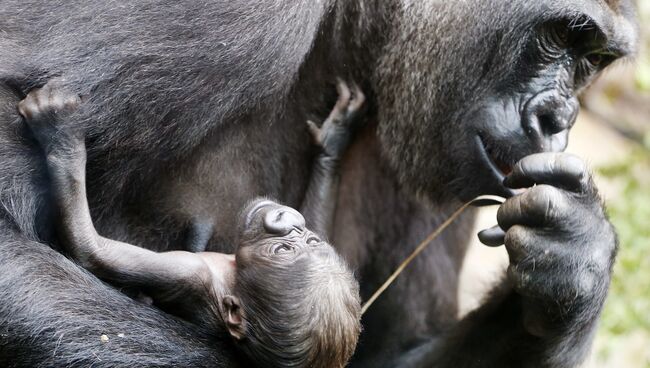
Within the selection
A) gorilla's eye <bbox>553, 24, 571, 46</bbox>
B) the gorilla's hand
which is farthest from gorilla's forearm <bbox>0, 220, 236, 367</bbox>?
gorilla's eye <bbox>553, 24, 571, 46</bbox>

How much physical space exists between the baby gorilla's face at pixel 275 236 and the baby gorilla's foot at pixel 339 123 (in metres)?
0.80

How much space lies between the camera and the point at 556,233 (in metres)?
3.69

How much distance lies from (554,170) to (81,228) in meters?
1.65

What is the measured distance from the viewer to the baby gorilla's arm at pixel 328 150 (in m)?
4.38

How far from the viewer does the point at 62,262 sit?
331cm

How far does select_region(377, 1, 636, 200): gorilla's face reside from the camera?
4059 millimetres

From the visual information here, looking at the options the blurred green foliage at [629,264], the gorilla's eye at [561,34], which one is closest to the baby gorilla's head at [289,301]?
the gorilla's eye at [561,34]

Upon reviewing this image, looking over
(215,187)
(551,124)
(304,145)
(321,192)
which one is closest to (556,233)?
(551,124)

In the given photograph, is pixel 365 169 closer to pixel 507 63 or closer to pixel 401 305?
pixel 401 305

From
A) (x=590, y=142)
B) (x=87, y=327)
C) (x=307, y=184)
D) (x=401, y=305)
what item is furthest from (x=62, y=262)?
(x=590, y=142)

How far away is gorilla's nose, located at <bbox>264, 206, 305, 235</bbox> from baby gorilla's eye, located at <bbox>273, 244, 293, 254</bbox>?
54 mm

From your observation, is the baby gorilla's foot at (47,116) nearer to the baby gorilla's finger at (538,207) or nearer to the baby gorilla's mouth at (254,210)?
the baby gorilla's mouth at (254,210)

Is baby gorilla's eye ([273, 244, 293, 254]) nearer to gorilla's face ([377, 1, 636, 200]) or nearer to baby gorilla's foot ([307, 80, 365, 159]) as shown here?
A: baby gorilla's foot ([307, 80, 365, 159])

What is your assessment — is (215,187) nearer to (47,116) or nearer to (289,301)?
(289,301)
